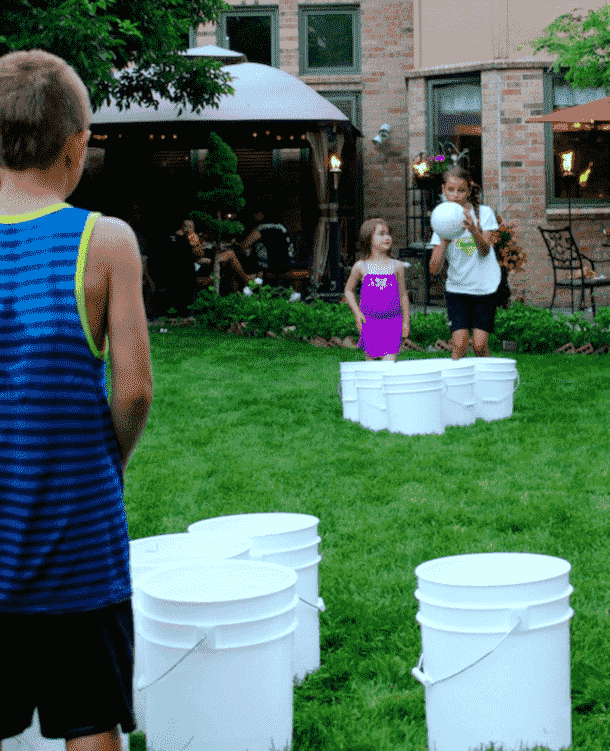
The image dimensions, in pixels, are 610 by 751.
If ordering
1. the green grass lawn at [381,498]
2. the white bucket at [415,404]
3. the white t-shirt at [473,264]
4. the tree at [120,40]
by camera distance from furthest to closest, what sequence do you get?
the tree at [120,40] < the white t-shirt at [473,264] < the white bucket at [415,404] < the green grass lawn at [381,498]

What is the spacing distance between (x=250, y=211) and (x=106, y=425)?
1783cm

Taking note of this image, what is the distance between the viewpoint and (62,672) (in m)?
1.91

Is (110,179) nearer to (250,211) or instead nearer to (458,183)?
(250,211)

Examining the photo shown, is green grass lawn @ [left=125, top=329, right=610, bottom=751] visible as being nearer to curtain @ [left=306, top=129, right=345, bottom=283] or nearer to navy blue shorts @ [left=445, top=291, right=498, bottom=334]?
navy blue shorts @ [left=445, top=291, right=498, bottom=334]

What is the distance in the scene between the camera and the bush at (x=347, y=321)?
1194 centimetres

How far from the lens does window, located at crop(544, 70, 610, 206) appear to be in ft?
58.1

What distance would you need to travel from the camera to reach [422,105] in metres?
18.7

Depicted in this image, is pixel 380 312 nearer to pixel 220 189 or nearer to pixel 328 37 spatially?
pixel 220 189

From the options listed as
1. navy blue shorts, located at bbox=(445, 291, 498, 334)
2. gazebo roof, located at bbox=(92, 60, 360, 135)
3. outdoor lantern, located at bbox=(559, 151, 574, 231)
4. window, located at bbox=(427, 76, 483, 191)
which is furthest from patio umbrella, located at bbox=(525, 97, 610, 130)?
navy blue shorts, located at bbox=(445, 291, 498, 334)

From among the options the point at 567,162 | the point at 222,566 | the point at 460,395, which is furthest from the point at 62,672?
the point at 567,162

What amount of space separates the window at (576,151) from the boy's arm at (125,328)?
54.5 feet

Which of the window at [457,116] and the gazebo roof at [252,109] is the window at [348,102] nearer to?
the window at [457,116]

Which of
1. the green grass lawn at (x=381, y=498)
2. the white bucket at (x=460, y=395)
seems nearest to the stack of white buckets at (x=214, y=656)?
the green grass lawn at (x=381, y=498)

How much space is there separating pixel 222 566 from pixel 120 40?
8.28m
